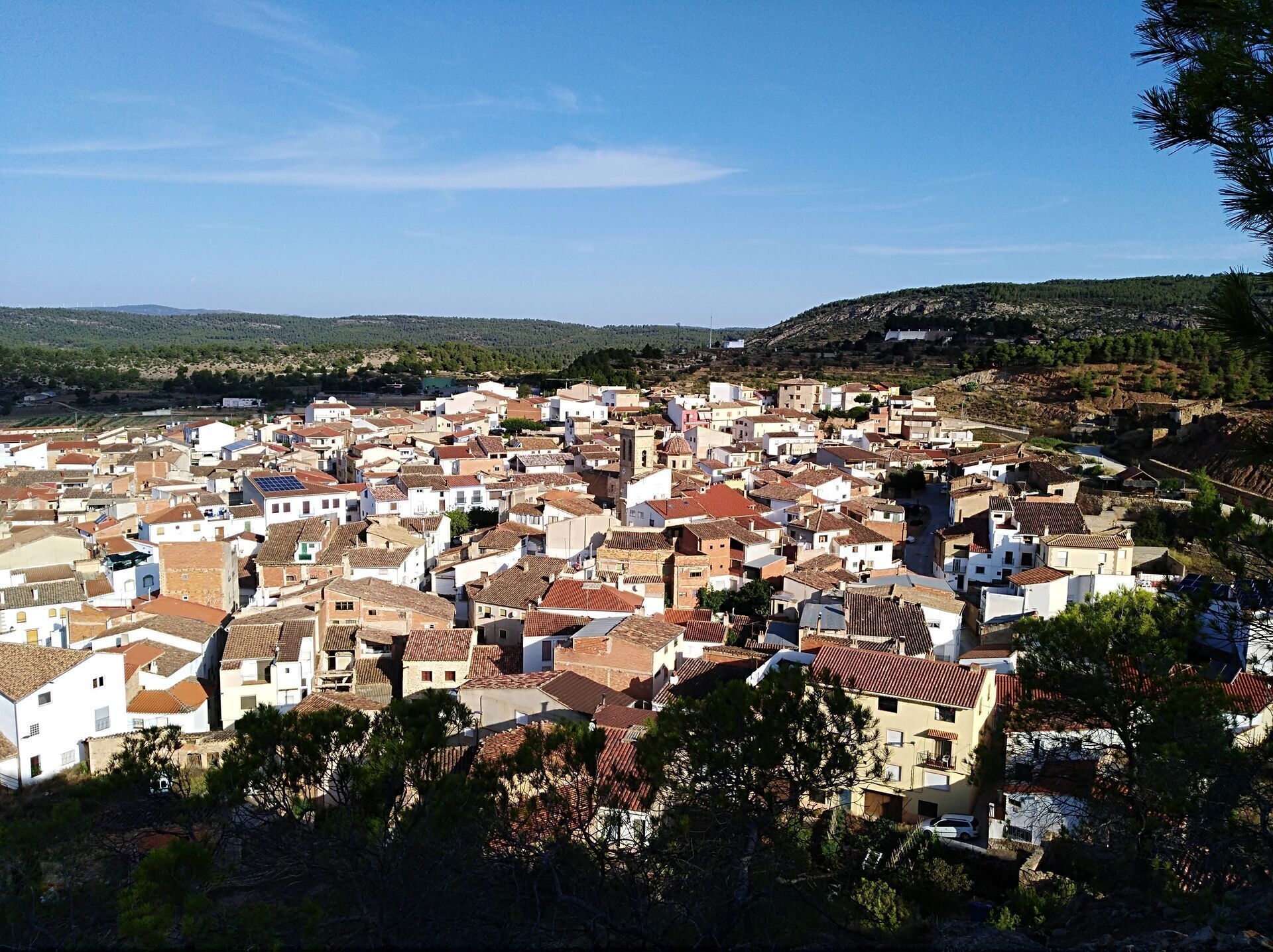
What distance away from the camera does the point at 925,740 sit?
12531 mm

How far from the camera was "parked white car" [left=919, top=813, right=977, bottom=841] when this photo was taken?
Answer: 1143 centimetres

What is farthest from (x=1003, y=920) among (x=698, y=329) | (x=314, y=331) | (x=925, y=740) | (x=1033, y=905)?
(x=698, y=329)

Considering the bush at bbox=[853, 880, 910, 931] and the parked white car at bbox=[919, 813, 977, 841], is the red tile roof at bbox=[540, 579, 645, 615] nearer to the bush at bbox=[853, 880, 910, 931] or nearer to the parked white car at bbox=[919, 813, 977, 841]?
the parked white car at bbox=[919, 813, 977, 841]

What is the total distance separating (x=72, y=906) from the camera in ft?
22.7

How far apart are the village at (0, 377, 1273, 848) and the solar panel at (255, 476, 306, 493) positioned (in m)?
0.23

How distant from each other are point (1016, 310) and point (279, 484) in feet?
256

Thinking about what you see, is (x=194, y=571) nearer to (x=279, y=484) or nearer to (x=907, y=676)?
(x=279, y=484)

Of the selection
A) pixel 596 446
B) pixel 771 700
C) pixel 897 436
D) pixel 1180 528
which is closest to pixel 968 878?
pixel 771 700

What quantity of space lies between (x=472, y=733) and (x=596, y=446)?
26340mm

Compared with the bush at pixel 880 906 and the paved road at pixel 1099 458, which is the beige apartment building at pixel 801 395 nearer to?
the paved road at pixel 1099 458

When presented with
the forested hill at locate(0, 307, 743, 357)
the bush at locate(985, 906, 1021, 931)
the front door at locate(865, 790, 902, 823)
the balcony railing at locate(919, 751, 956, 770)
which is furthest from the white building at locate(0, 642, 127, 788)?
the forested hill at locate(0, 307, 743, 357)

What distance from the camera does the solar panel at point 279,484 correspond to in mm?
29688

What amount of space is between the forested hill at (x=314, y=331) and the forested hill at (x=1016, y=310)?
2161 centimetres

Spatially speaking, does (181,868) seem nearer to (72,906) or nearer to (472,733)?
(72,906)
